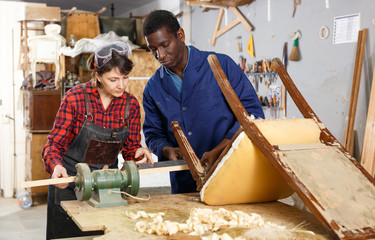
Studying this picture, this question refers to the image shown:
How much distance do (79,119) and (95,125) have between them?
0.35 ft

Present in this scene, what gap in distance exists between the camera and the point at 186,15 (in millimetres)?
8836

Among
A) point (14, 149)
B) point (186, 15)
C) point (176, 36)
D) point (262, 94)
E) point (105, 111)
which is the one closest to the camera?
point (176, 36)

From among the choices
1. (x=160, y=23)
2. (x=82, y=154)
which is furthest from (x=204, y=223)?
(x=82, y=154)

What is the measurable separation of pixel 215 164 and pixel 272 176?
10.6 inches

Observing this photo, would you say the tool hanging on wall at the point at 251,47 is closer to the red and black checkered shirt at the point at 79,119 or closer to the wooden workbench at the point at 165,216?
the red and black checkered shirt at the point at 79,119

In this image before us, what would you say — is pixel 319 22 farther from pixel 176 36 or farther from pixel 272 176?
pixel 272 176

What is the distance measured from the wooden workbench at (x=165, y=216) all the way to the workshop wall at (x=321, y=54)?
3118mm

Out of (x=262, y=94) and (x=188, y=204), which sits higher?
(x=262, y=94)

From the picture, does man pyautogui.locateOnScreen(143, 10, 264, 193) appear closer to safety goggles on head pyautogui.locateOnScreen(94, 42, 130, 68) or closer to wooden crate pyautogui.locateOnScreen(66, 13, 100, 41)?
safety goggles on head pyautogui.locateOnScreen(94, 42, 130, 68)

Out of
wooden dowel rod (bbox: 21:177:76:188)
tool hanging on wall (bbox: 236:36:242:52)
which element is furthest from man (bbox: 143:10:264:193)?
tool hanging on wall (bbox: 236:36:242:52)

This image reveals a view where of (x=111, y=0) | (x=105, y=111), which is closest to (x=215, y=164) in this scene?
(x=105, y=111)

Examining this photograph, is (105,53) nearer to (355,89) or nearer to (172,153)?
(172,153)

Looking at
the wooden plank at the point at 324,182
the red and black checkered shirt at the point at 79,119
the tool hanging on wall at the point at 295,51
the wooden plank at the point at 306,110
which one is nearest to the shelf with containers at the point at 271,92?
the tool hanging on wall at the point at 295,51

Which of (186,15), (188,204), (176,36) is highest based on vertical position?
(186,15)
